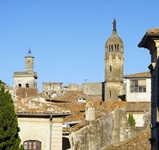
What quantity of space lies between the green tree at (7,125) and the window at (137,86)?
1456 inches

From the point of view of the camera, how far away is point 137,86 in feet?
207

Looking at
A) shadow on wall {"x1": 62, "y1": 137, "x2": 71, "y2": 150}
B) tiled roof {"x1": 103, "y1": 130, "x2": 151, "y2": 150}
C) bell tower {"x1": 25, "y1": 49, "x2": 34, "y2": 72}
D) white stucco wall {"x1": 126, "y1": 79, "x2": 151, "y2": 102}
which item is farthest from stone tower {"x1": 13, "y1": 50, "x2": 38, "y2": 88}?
tiled roof {"x1": 103, "y1": 130, "x2": 151, "y2": 150}

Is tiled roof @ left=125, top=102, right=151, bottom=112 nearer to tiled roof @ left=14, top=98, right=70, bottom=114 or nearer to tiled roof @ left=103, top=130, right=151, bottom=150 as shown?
tiled roof @ left=103, top=130, right=151, bottom=150

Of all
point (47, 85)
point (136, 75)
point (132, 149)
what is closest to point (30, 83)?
point (47, 85)

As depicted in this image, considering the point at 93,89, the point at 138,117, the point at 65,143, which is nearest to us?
the point at 65,143

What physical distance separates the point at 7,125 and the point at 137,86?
38383 mm

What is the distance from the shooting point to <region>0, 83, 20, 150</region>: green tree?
85.2ft

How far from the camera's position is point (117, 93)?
85.9 meters

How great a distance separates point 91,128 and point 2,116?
19.5 meters

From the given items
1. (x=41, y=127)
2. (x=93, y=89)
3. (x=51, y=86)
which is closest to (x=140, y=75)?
(x=41, y=127)

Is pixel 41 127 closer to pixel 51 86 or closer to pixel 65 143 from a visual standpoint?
pixel 65 143

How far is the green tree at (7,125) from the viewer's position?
85.2 ft

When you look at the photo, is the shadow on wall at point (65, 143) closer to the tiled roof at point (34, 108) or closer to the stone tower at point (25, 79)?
the tiled roof at point (34, 108)

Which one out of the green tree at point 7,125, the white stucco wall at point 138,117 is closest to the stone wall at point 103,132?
the white stucco wall at point 138,117
